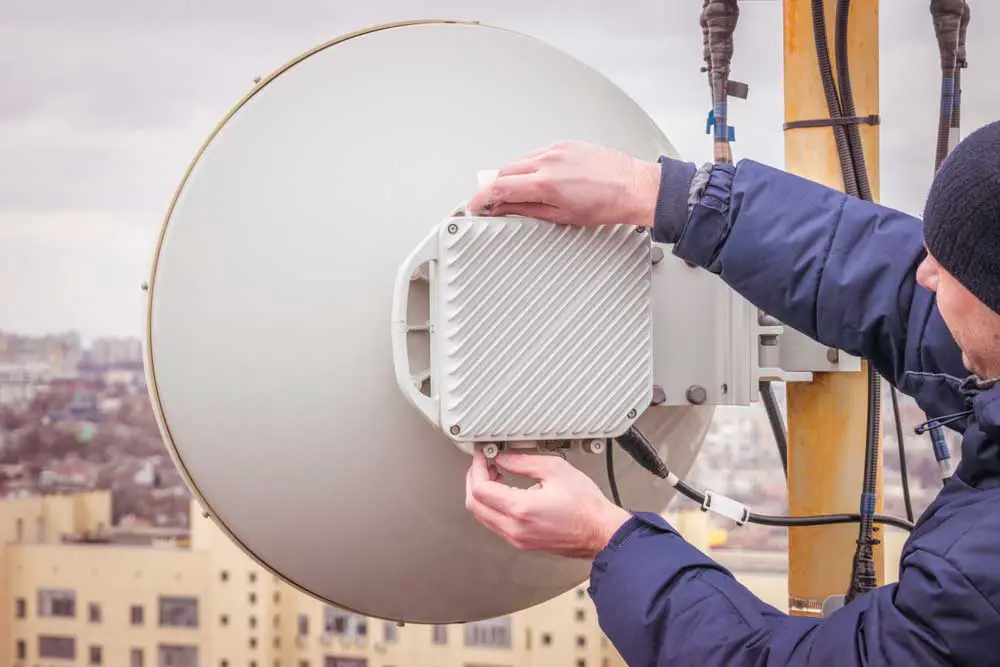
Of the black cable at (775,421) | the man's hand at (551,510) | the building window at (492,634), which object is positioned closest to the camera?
the man's hand at (551,510)

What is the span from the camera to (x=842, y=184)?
1168 mm

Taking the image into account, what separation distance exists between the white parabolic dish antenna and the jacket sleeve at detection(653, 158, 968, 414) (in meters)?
0.17

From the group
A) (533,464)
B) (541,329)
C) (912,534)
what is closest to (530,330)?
(541,329)

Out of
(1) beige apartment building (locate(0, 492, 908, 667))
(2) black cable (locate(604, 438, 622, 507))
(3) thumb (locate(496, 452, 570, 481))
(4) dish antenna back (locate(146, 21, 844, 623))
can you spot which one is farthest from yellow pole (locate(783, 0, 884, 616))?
(1) beige apartment building (locate(0, 492, 908, 667))

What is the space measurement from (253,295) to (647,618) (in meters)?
0.44

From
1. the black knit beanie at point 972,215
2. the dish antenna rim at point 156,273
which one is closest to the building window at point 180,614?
the dish antenna rim at point 156,273

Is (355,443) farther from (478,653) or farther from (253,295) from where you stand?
(478,653)

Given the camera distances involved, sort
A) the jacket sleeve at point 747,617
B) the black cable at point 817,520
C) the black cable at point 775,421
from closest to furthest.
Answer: the jacket sleeve at point 747,617 → the black cable at point 817,520 → the black cable at point 775,421

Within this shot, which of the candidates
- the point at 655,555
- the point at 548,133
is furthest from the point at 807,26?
the point at 655,555

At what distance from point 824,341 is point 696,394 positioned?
5.7 inches

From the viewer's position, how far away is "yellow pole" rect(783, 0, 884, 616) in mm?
1162

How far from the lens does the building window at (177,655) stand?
2521mm

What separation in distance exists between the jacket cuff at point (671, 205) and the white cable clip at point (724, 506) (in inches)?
11.4

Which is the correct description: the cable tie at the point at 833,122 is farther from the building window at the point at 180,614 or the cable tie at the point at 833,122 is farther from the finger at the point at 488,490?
the building window at the point at 180,614
